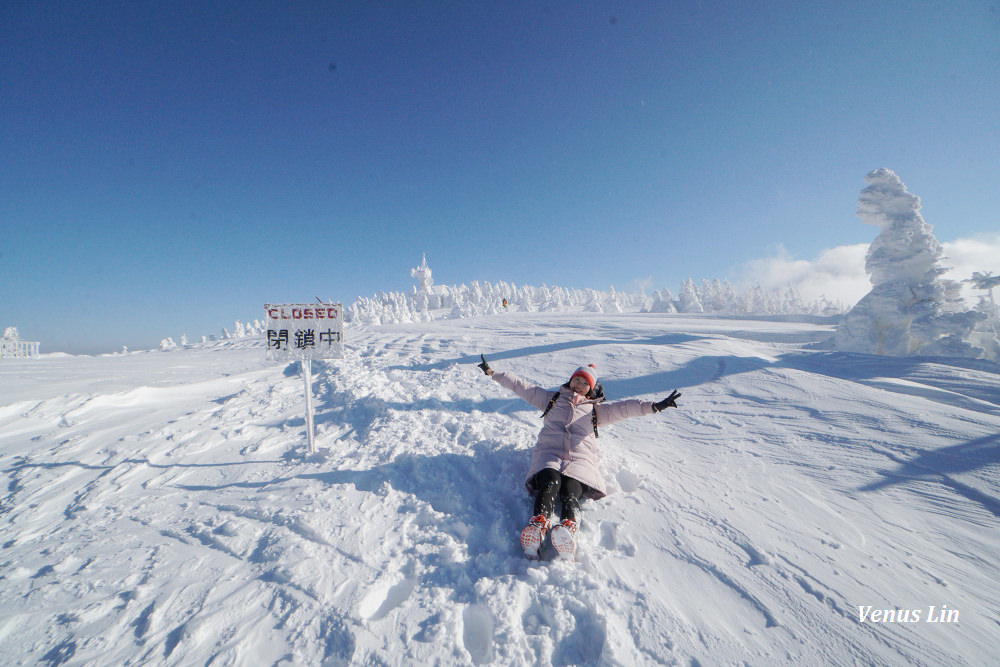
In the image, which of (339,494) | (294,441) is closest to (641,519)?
(339,494)

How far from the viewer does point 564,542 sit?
2.97m

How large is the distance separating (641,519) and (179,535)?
4835 mm

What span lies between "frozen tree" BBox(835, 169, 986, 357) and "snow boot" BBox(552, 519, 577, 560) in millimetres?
16386

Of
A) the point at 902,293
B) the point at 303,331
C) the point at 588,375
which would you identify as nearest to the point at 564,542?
the point at 588,375

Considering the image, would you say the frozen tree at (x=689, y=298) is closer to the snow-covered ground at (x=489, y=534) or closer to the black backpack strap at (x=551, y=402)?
the snow-covered ground at (x=489, y=534)

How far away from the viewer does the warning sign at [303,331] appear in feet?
16.9

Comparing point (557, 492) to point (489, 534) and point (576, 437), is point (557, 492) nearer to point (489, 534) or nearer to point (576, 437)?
point (576, 437)

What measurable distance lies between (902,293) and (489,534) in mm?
18536

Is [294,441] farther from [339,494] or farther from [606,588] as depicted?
[606,588]

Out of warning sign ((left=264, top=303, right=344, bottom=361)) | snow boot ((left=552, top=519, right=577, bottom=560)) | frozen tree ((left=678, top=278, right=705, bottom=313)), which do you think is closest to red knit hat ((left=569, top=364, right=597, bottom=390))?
snow boot ((left=552, top=519, right=577, bottom=560))

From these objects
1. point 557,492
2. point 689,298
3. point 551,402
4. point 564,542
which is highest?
point 689,298

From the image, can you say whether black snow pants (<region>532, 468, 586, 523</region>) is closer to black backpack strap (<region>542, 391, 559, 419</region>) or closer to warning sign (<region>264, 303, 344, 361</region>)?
black backpack strap (<region>542, 391, 559, 419</region>)

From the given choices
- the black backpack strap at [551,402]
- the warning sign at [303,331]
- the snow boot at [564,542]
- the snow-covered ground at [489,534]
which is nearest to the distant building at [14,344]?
the snow-covered ground at [489,534]

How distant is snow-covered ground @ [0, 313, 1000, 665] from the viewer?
2406 mm
